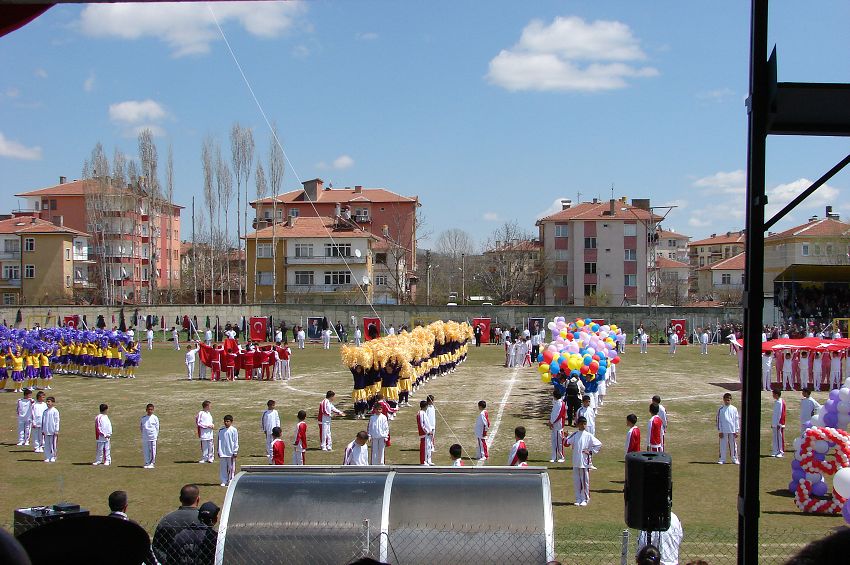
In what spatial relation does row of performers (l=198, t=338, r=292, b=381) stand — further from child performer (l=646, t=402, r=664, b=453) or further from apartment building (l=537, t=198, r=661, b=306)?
apartment building (l=537, t=198, r=661, b=306)

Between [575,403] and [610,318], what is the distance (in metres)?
31.7

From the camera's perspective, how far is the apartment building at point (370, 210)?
241 feet

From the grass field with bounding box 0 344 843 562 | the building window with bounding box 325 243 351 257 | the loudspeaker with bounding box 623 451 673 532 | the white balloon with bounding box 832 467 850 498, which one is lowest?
the grass field with bounding box 0 344 843 562

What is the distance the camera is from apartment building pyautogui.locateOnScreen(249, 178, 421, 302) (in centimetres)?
7331

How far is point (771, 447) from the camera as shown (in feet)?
57.4

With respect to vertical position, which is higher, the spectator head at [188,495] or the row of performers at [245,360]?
the spectator head at [188,495]

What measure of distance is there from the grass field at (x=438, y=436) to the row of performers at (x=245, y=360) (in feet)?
2.81

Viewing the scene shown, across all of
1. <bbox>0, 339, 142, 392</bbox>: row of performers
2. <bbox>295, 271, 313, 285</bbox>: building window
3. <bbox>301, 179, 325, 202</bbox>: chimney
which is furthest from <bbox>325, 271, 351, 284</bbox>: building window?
<bbox>0, 339, 142, 392</bbox>: row of performers

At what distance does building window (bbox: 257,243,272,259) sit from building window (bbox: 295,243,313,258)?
9.48 ft

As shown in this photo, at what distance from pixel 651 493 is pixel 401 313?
4669 cm

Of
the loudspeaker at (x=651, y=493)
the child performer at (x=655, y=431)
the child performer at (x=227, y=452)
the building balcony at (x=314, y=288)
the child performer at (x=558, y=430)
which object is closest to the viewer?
the loudspeaker at (x=651, y=493)

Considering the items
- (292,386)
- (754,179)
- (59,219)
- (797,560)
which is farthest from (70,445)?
(59,219)

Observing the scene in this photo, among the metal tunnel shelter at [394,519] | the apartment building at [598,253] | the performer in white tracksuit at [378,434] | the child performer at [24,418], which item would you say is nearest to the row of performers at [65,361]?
the child performer at [24,418]

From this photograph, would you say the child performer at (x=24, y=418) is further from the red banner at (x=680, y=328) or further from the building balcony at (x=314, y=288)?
the building balcony at (x=314, y=288)
